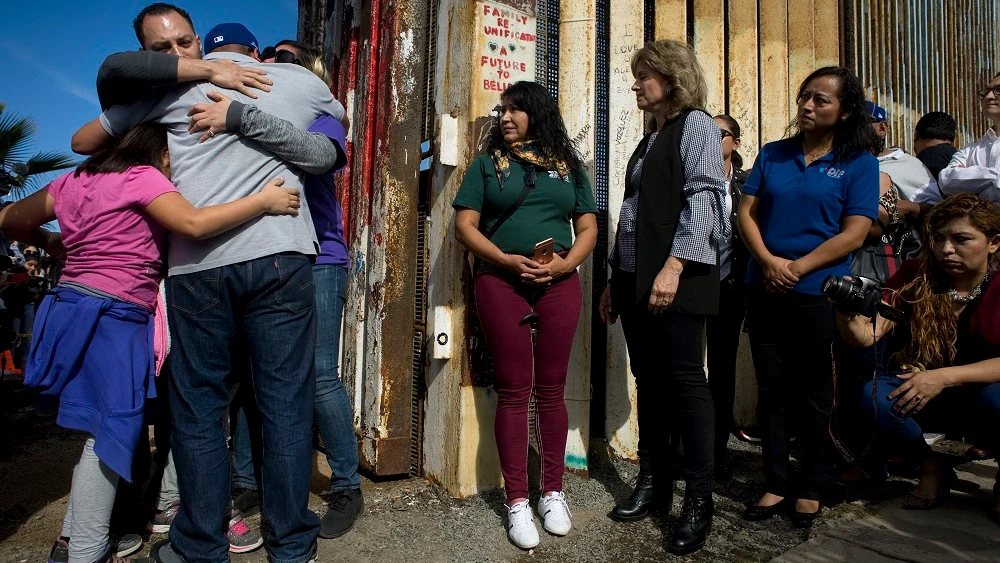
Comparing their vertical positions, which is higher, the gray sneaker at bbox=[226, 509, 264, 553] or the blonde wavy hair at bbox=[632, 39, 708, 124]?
the blonde wavy hair at bbox=[632, 39, 708, 124]

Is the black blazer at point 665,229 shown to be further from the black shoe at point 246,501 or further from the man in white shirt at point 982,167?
the black shoe at point 246,501

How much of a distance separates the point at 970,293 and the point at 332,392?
2.86 metres

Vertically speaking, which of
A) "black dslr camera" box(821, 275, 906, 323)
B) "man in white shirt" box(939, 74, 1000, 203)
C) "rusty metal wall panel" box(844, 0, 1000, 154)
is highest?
"rusty metal wall panel" box(844, 0, 1000, 154)

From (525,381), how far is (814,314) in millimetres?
Answer: 1274

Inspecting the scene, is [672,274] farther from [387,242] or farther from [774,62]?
[774,62]

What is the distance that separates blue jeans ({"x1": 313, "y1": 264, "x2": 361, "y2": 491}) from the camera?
271 centimetres

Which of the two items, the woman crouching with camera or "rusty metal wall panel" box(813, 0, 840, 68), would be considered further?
"rusty metal wall panel" box(813, 0, 840, 68)

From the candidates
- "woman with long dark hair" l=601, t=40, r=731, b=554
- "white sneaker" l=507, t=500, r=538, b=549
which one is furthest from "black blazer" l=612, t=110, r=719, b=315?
"white sneaker" l=507, t=500, r=538, b=549

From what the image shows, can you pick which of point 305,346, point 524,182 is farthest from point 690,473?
point 305,346

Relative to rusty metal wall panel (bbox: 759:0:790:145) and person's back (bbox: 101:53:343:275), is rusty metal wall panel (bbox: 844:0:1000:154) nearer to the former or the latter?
rusty metal wall panel (bbox: 759:0:790:145)

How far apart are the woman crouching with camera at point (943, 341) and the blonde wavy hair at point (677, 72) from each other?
1.11 metres

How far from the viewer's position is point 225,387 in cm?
218

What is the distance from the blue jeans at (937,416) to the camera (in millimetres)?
2738

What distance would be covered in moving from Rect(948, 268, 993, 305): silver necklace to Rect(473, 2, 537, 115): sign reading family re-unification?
2.24 metres
